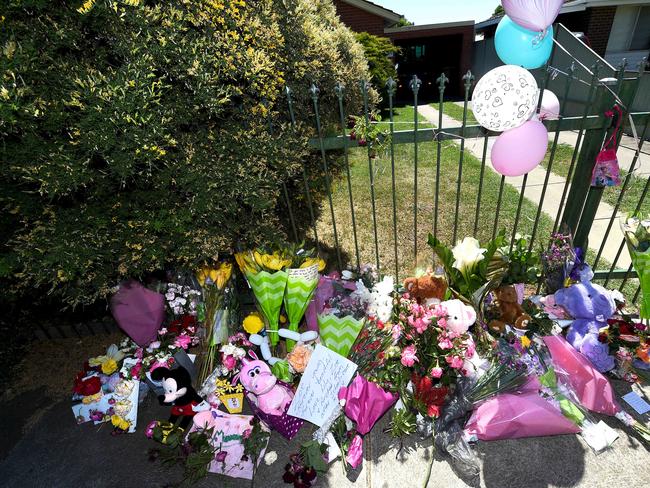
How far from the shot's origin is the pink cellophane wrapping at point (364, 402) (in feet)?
7.06

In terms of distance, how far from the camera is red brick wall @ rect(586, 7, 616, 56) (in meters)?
12.7

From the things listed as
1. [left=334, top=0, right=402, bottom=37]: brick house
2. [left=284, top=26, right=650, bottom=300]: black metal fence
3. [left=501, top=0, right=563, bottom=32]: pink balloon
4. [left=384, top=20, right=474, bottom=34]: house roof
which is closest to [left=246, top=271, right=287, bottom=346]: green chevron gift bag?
[left=284, top=26, right=650, bottom=300]: black metal fence

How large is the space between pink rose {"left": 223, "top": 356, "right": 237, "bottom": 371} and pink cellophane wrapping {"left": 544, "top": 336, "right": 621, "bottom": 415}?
2056 mm

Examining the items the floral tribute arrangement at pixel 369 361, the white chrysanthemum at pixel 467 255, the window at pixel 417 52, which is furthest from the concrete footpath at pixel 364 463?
the window at pixel 417 52

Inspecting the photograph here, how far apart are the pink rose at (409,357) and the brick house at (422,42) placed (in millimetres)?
15671

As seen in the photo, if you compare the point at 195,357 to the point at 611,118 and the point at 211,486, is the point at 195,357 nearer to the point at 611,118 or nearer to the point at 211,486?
the point at 211,486

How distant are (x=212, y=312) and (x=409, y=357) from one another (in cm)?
140

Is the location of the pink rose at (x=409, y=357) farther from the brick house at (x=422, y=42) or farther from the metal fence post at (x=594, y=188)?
the brick house at (x=422, y=42)

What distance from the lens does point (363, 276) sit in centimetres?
290

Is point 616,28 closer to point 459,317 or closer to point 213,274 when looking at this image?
point 459,317

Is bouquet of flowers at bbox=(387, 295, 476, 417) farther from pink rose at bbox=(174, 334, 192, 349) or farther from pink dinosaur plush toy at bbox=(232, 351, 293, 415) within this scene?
pink rose at bbox=(174, 334, 192, 349)

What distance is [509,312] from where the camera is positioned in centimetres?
246

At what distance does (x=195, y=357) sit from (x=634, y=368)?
2.98 metres

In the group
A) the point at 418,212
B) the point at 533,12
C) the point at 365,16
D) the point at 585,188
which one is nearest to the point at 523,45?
the point at 533,12
